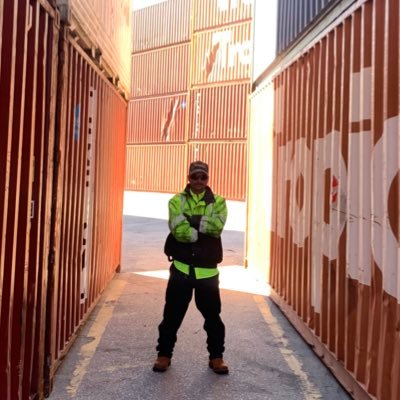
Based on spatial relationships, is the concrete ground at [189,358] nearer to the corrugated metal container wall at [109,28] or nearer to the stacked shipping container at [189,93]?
the corrugated metal container wall at [109,28]

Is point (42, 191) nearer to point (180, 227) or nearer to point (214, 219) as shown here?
point (180, 227)

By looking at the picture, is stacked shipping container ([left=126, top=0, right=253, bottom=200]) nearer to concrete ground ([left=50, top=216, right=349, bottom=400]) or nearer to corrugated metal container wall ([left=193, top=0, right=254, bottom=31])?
corrugated metal container wall ([left=193, top=0, right=254, bottom=31])

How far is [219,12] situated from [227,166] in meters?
8.73

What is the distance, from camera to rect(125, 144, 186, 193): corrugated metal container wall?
29.5m

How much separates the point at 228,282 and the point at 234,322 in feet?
8.15

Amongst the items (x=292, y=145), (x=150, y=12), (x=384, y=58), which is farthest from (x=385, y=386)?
(x=150, y=12)

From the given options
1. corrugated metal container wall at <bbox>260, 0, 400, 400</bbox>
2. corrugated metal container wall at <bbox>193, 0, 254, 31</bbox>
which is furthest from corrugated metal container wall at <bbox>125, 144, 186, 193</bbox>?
corrugated metal container wall at <bbox>260, 0, 400, 400</bbox>

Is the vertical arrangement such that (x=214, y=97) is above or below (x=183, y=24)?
below

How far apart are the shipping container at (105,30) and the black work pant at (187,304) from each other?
2.50 meters

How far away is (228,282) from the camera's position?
890 cm

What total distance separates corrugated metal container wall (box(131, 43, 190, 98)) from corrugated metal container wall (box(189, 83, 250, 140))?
1827 mm

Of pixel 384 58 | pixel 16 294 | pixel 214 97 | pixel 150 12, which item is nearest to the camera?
pixel 16 294

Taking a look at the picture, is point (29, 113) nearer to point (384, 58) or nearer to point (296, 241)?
point (384, 58)

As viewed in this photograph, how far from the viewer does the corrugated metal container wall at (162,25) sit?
3038cm
